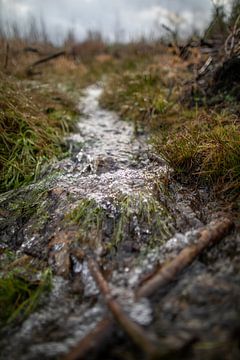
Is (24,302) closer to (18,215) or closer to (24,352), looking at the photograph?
(24,352)

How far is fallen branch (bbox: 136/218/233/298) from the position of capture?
1372 millimetres

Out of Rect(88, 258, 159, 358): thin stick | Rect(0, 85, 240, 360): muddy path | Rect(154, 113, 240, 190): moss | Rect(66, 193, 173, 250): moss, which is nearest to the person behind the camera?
Rect(88, 258, 159, 358): thin stick

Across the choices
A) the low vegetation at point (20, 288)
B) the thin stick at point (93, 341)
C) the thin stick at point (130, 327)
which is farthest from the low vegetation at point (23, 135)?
the thin stick at point (93, 341)

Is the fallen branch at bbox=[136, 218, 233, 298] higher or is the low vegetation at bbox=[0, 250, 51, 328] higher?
the fallen branch at bbox=[136, 218, 233, 298]

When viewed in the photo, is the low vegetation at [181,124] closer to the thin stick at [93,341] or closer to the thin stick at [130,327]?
the thin stick at [130,327]

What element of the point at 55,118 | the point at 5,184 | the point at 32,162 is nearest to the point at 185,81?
the point at 55,118

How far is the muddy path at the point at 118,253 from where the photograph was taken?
3.96ft

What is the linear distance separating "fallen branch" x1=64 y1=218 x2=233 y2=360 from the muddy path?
1.5 inches

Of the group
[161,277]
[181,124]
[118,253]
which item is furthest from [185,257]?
[181,124]

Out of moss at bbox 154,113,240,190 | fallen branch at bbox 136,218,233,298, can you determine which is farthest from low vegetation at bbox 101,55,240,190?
fallen branch at bbox 136,218,233,298

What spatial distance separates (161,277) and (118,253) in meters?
0.40

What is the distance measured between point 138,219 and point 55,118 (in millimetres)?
2246

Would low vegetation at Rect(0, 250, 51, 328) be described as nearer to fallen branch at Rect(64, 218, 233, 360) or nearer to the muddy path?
the muddy path

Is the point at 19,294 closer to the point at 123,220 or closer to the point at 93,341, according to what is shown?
the point at 93,341
